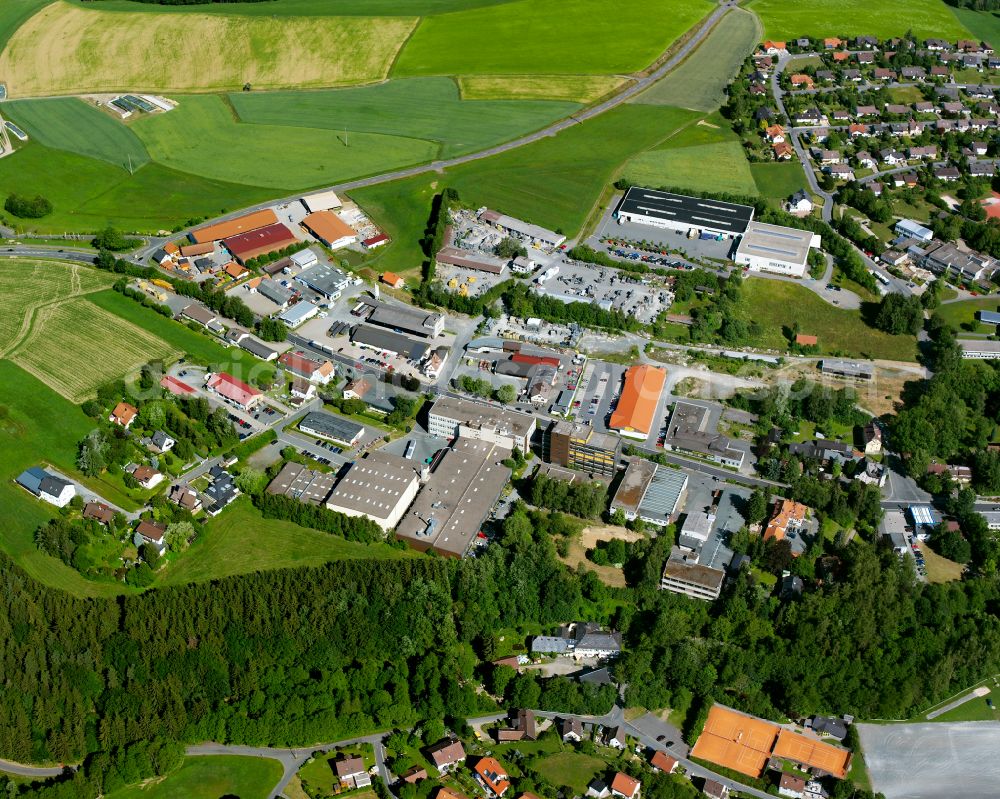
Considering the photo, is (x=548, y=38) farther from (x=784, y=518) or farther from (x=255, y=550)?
(x=255, y=550)

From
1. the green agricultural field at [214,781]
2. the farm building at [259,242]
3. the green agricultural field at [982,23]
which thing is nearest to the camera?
the green agricultural field at [214,781]

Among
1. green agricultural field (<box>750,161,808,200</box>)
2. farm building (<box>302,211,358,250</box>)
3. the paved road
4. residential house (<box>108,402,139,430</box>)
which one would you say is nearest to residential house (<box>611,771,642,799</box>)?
residential house (<box>108,402,139,430</box>)

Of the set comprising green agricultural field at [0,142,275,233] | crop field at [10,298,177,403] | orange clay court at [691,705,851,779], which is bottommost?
orange clay court at [691,705,851,779]

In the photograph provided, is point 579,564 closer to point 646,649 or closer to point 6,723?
point 646,649

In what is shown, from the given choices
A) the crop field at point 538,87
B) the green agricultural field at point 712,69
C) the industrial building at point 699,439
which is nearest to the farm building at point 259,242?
the crop field at point 538,87

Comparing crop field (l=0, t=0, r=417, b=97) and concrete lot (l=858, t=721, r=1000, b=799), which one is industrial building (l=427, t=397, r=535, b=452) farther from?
crop field (l=0, t=0, r=417, b=97)

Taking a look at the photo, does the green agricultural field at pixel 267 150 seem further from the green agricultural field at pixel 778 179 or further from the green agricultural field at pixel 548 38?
the green agricultural field at pixel 778 179

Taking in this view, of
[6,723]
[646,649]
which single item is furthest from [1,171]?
[646,649]
